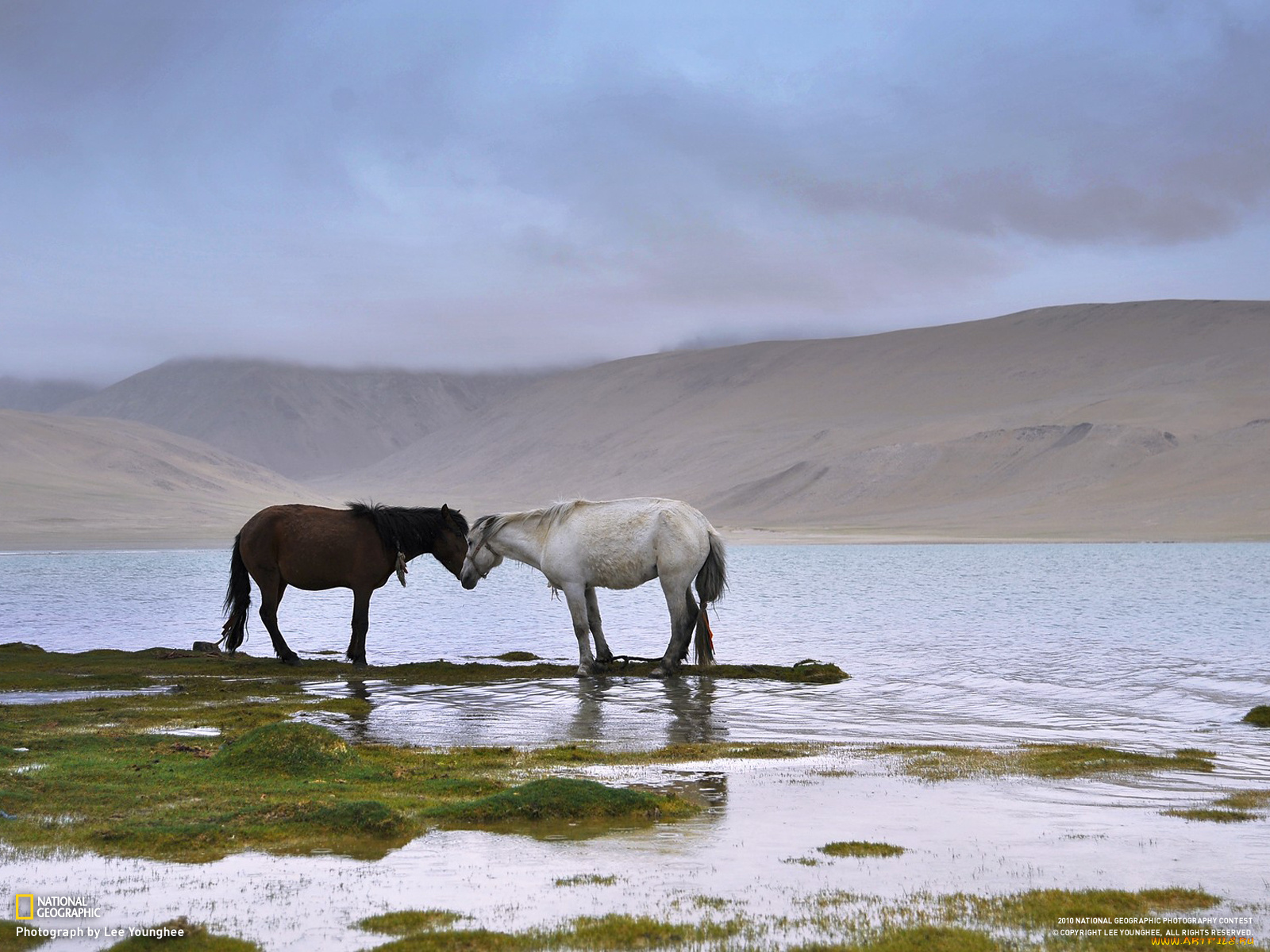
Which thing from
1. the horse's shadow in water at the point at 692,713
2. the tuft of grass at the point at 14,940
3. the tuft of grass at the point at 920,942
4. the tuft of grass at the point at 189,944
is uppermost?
the tuft of grass at the point at 14,940

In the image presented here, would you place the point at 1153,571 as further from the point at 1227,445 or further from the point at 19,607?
the point at 1227,445

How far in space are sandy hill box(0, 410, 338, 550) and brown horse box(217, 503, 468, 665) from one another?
271 ft

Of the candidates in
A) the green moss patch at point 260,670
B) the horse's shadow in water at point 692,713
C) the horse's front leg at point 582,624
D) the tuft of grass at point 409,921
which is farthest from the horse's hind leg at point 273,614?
the tuft of grass at point 409,921

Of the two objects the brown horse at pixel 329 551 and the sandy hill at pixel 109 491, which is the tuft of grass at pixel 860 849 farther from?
the sandy hill at pixel 109 491

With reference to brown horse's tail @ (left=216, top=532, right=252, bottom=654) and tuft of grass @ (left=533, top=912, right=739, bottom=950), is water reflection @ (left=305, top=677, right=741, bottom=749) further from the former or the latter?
tuft of grass @ (left=533, top=912, right=739, bottom=950)

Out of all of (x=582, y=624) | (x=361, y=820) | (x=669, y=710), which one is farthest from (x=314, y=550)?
(x=361, y=820)

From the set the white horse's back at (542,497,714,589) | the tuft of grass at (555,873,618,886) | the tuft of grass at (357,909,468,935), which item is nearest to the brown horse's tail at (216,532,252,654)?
the white horse's back at (542,497,714,589)

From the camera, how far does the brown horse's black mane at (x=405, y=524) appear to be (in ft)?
61.1

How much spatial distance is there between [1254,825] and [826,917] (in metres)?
3.82

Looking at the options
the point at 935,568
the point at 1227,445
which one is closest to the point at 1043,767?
the point at 935,568

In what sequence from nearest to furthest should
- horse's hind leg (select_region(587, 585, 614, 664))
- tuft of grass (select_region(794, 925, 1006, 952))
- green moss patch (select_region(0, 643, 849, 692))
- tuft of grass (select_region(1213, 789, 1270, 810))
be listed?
1. tuft of grass (select_region(794, 925, 1006, 952))
2. tuft of grass (select_region(1213, 789, 1270, 810))
3. green moss patch (select_region(0, 643, 849, 692))
4. horse's hind leg (select_region(587, 585, 614, 664))

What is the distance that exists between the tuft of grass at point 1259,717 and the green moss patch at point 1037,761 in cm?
261

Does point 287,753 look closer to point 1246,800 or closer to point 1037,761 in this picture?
point 1037,761

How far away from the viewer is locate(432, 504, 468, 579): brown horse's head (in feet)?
63.1
